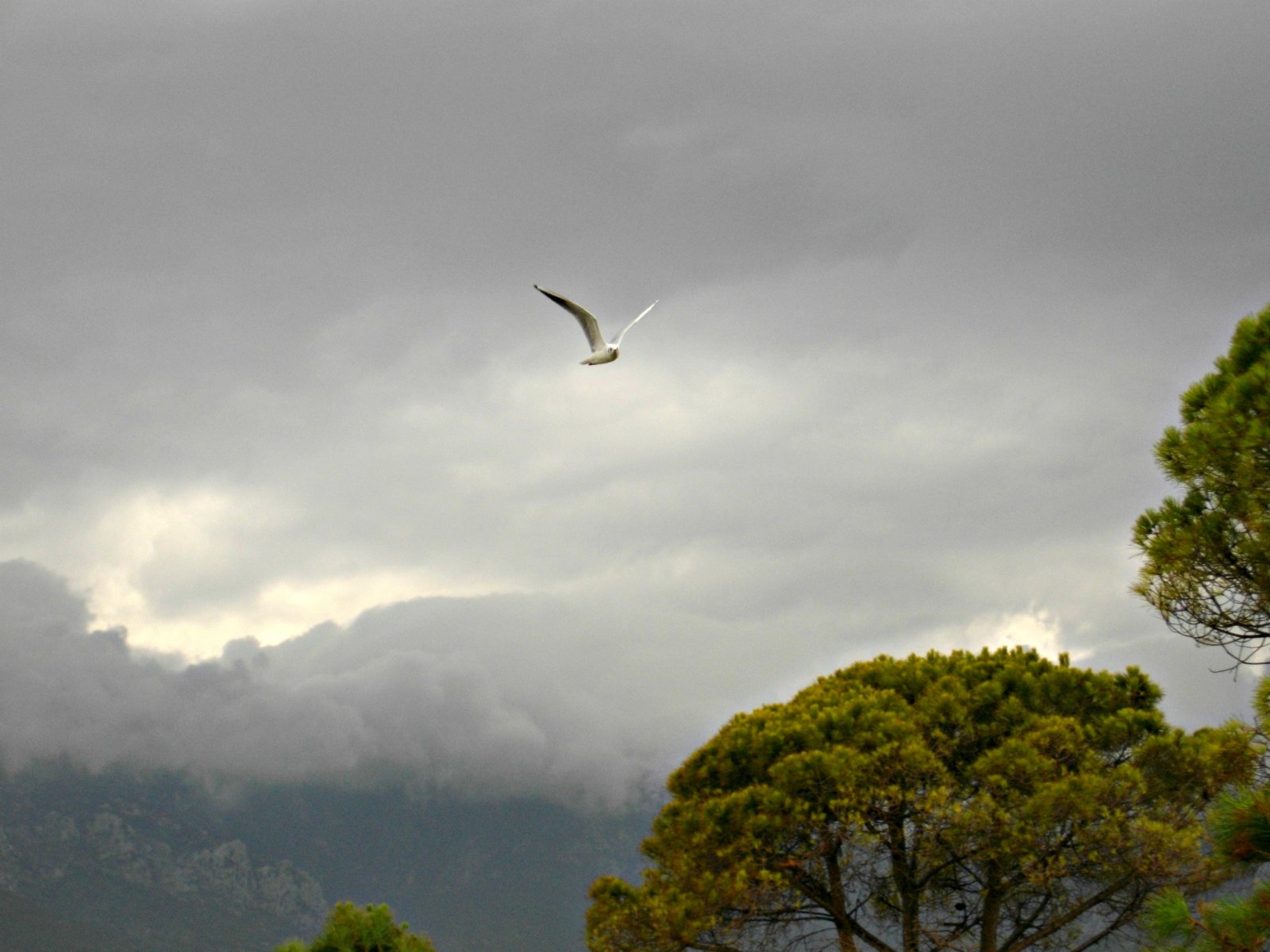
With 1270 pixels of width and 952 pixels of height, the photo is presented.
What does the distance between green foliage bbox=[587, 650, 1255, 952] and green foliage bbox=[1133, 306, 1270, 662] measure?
19.3 feet

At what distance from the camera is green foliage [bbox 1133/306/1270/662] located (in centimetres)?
1566

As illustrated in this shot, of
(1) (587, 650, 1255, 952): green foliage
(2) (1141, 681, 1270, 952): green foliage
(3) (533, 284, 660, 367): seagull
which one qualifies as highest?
(3) (533, 284, 660, 367): seagull

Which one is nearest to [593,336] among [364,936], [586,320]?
[586,320]

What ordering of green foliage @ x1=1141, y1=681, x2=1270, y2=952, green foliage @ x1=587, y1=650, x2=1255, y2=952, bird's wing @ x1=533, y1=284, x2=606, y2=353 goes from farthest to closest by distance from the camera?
1. green foliage @ x1=587, y1=650, x2=1255, y2=952
2. bird's wing @ x1=533, y1=284, x2=606, y2=353
3. green foliage @ x1=1141, y1=681, x2=1270, y2=952

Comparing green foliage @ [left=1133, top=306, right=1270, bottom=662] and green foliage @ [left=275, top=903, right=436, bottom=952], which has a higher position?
green foliage @ [left=1133, top=306, right=1270, bottom=662]

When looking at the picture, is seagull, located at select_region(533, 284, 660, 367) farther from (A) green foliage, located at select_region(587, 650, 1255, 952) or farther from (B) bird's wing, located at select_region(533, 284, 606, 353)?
(A) green foliage, located at select_region(587, 650, 1255, 952)

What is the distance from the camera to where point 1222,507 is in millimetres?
16469

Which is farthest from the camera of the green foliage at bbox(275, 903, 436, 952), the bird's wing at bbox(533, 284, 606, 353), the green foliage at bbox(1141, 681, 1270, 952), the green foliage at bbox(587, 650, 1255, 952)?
the green foliage at bbox(587, 650, 1255, 952)

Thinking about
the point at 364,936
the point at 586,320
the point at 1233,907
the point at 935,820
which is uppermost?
the point at 586,320

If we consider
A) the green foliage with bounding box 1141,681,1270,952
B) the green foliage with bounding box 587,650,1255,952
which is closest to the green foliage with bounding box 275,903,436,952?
the green foliage with bounding box 1141,681,1270,952

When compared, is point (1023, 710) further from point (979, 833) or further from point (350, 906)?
point (350, 906)

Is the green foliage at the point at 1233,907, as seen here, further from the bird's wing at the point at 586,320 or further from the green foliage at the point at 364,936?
the bird's wing at the point at 586,320

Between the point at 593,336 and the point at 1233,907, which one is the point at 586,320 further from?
the point at 1233,907

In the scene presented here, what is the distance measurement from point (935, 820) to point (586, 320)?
11512mm
